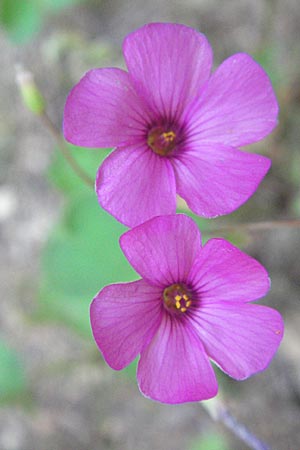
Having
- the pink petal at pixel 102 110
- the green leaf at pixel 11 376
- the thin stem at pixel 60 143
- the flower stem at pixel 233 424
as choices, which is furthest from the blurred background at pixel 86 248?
the pink petal at pixel 102 110

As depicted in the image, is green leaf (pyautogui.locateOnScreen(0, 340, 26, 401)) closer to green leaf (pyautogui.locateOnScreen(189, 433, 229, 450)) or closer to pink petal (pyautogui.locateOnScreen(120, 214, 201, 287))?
green leaf (pyautogui.locateOnScreen(189, 433, 229, 450))

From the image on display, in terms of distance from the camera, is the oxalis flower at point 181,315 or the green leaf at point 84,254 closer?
the oxalis flower at point 181,315

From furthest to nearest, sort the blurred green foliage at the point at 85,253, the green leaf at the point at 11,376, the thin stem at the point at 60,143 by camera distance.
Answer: the green leaf at the point at 11,376 < the blurred green foliage at the point at 85,253 < the thin stem at the point at 60,143

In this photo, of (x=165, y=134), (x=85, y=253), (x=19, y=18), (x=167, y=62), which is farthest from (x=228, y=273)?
(x=19, y=18)

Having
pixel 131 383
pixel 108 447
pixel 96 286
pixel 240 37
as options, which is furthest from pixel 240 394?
pixel 240 37

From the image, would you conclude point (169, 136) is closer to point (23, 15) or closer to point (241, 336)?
point (241, 336)

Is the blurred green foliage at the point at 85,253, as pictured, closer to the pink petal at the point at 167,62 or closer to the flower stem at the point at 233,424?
the flower stem at the point at 233,424

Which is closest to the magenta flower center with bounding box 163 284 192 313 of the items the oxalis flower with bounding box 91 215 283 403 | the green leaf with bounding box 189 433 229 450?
the oxalis flower with bounding box 91 215 283 403
